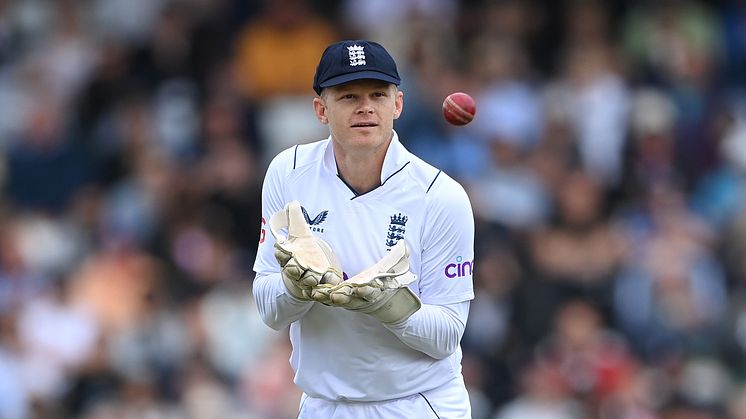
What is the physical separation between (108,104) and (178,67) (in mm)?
731

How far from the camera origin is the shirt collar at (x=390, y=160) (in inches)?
237

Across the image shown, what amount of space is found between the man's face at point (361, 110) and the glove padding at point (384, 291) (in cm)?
45

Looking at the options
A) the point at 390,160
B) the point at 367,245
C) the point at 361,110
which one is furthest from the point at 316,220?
the point at 361,110

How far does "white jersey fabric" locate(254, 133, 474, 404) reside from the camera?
19.6 feet

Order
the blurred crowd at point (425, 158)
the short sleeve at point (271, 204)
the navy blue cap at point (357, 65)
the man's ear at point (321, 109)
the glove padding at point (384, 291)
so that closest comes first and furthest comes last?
1. the glove padding at point (384, 291)
2. the navy blue cap at point (357, 65)
3. the man's ear at point (321, 109)
4. the short sleeve at point (271, 204)
5. the blurred crowd at point (425, 158)

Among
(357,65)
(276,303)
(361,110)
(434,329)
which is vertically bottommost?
(434,329)

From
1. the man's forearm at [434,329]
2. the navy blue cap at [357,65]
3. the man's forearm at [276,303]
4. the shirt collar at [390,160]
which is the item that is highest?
the navy blue cap at [357,65]

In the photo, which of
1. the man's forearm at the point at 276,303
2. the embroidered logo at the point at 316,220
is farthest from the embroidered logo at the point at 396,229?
the man's forearm at the point at 276,303

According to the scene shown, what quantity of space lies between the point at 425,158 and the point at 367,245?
21.2 feet

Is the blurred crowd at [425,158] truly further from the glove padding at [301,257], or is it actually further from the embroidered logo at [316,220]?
the glove padding at [301,257]

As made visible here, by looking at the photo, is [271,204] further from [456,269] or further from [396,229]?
[456,269]

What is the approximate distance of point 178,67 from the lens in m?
14.1

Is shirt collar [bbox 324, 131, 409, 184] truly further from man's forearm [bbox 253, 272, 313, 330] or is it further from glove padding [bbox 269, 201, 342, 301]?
man's forearm [bbox 253, 272, 313, 330]

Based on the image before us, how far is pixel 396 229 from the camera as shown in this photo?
5961 millimetres
